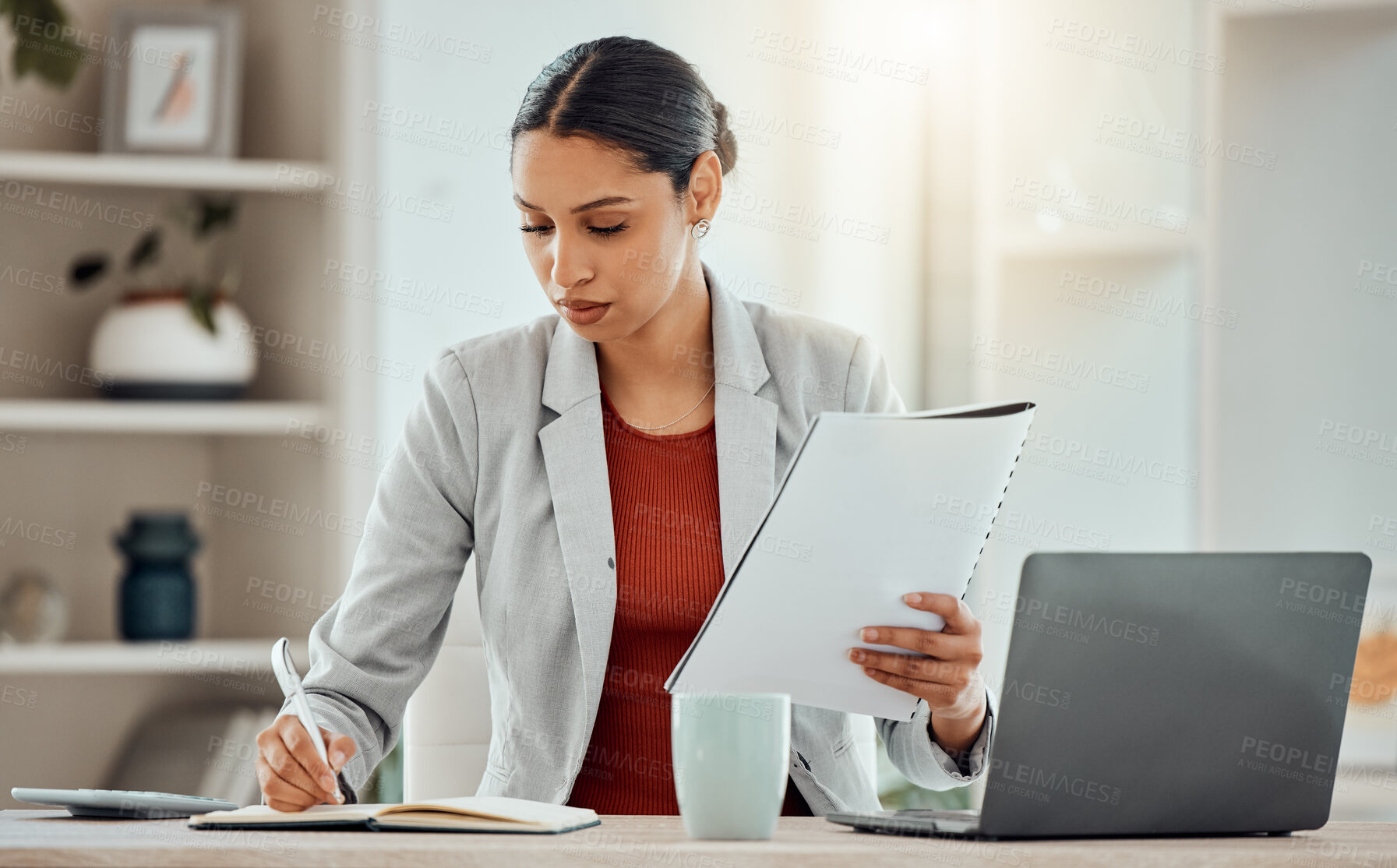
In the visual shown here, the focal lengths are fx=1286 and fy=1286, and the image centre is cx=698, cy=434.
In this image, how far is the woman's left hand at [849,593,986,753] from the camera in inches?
40.4

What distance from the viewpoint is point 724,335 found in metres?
1.57

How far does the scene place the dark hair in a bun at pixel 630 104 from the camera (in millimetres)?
1408

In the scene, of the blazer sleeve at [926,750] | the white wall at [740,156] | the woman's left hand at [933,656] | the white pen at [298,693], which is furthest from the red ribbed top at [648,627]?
the white wall at [740,156]

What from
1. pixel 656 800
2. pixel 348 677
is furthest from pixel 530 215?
pixel 656 800

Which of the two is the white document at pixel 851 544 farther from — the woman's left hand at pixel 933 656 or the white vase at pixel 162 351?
the white vase at pixel 162 351

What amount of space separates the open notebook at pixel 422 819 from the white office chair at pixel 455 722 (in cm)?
49

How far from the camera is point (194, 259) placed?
247cm

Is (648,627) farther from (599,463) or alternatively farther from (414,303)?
(414,303)

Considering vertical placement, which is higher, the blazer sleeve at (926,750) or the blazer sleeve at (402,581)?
the blazer sleeve at (402,581)

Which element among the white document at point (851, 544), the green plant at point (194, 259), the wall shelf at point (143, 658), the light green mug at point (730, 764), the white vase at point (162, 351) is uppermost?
the green plant at point (194, 259)

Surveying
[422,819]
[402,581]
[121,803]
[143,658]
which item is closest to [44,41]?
[143,658]

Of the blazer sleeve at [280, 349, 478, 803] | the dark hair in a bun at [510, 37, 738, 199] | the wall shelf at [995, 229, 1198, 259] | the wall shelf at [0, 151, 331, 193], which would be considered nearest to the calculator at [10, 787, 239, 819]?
the blazer sleeve at [280, 349, 478, 803]

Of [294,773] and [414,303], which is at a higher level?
[414,303]

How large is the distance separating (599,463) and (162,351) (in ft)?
3.87
